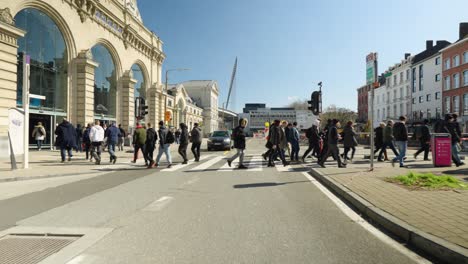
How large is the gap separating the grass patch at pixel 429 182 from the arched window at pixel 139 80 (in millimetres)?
30756

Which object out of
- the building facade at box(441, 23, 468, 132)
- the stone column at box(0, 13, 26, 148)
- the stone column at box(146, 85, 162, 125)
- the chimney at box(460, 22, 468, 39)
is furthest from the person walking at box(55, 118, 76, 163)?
the chimney at box(460, 22, 468, 39)

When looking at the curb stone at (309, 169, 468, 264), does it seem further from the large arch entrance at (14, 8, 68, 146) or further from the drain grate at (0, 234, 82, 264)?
the large arch entrance at (14, 8, 68, 146)

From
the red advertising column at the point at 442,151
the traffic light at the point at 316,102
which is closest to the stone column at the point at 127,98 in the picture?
the traffic light at the point at 316,102

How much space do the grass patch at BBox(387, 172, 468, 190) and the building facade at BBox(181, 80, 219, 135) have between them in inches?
3794

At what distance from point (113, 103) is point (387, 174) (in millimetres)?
25828

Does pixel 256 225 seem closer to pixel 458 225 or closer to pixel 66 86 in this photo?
pixel 458 225

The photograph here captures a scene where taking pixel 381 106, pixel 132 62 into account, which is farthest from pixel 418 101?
pixel 132 62

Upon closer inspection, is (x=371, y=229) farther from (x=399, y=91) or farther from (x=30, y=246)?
(x=399, y=91)

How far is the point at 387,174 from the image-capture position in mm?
10000

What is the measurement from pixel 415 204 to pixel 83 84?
2339 centimetres

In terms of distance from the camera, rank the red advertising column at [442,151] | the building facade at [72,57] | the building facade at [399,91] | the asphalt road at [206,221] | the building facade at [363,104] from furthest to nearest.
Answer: the building facade at [363,104] < the building facade at [399,91] < the building facade at [72,57] < the red advertising column at [442,151] < the asphalt road at [206,221]

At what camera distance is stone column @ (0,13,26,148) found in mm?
16969

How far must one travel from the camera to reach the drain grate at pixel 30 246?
390 cm

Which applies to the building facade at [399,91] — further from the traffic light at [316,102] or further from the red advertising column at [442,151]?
the red advertising column at [442,151]
